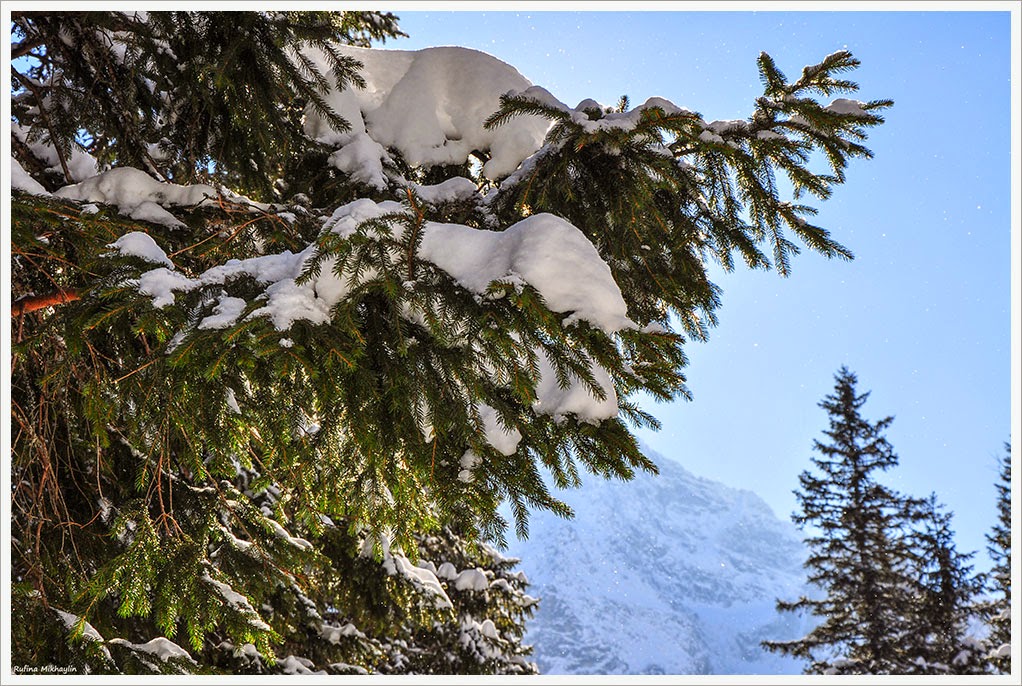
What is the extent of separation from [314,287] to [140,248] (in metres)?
0.69

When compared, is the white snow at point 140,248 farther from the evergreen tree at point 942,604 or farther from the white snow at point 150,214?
the evergreen tree at point 942,604

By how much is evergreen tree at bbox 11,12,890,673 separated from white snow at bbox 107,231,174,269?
1 centimetres

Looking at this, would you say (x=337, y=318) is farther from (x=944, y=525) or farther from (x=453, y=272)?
(x=944, y=525)

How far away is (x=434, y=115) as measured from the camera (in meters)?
3.62

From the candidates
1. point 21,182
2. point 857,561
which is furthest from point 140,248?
point 857,561

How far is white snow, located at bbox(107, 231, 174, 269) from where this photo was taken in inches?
81.7

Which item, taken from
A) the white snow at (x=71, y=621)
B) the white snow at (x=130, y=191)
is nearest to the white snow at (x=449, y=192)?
the white snow at (x=130, y=191)

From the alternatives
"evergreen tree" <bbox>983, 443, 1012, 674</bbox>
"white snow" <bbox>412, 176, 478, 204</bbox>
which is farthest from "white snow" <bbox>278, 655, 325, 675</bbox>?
"evergreen tree" <bbox>983, 443, 1012, 674</bbox>

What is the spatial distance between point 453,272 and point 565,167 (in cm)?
95

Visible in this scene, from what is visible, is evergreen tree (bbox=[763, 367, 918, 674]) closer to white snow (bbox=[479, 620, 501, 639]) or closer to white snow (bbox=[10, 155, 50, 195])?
white snow (bbox=[479, 620, 501, 639])

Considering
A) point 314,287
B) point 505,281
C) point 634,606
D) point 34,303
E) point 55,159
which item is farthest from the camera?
point 634,606

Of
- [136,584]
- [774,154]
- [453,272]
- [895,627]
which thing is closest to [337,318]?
[453,272]

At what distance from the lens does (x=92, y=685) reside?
2379 millimetres

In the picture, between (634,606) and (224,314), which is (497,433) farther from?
(634,606)
